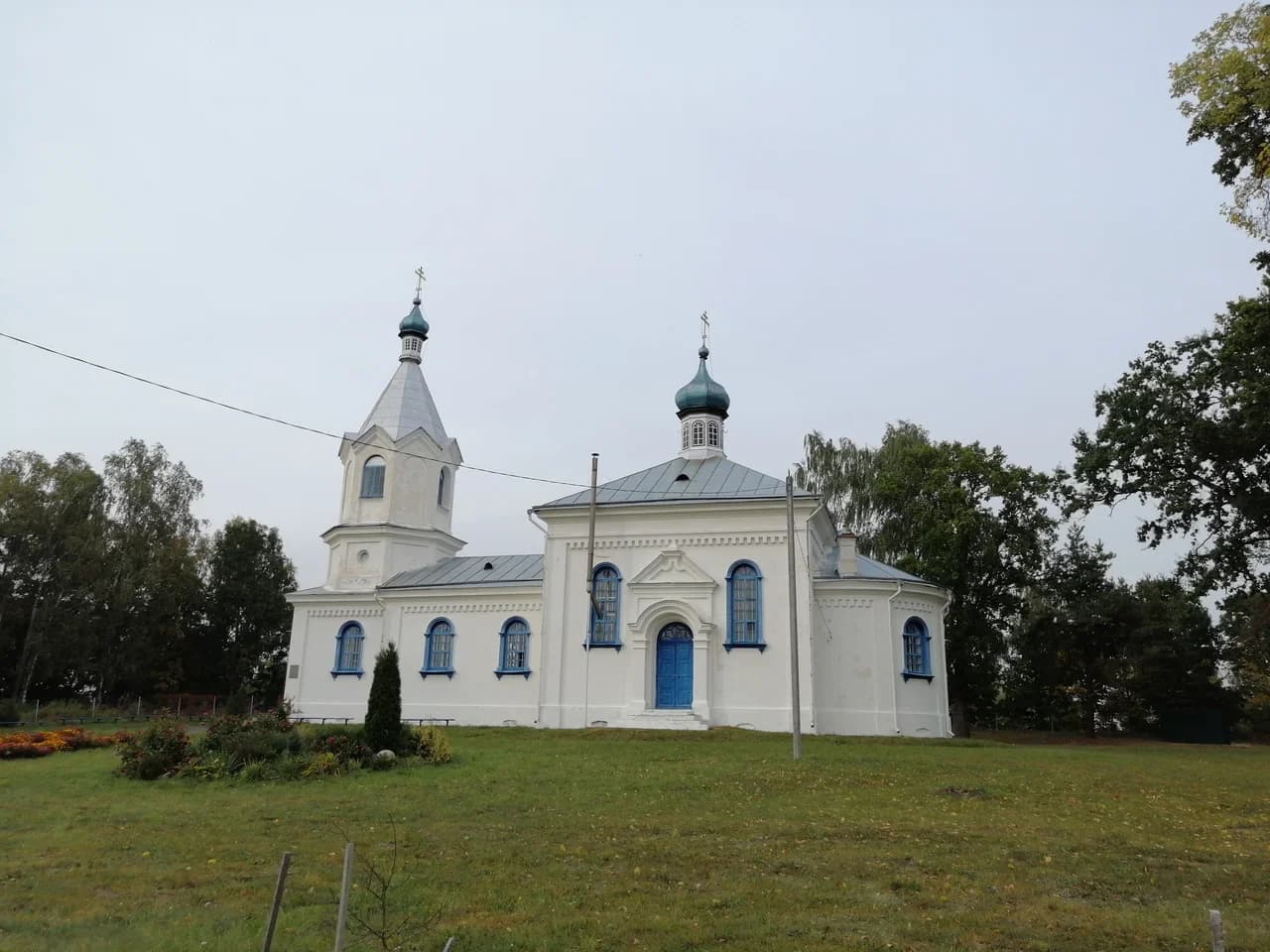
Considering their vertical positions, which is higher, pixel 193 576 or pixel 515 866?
pixel 193 576

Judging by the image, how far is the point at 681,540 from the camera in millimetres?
24781

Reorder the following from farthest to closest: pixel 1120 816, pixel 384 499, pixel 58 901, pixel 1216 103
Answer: pixel 384 499 → pixel 1216 103 → pixel 1120 816 → pixel 58 901

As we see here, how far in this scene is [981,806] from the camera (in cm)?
1149

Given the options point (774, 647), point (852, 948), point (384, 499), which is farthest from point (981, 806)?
point (384, 499)

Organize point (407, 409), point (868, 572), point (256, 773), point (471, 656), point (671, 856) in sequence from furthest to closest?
point (407, 409), point (471, 656), point (868, 572), point (256, 773), point (671, 856)

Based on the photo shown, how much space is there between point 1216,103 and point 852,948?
450 inches

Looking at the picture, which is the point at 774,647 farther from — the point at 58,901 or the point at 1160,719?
the point at 1160,719

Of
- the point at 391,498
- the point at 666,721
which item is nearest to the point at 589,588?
the point at 666,721

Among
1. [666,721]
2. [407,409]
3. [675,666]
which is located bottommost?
[666,721]

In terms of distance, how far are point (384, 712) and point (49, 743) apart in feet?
27.0

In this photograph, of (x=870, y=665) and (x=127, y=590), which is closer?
(x=870, y=665)

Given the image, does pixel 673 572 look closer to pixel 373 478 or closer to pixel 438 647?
pixel 438 647

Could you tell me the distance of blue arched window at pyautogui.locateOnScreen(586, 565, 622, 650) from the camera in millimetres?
24547

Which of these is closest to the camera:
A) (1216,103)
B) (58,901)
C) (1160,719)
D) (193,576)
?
(58,901)
